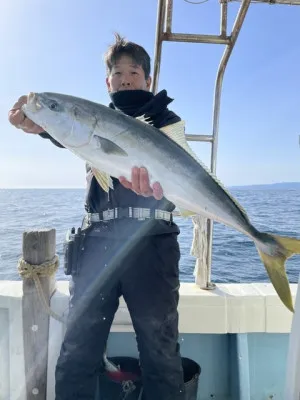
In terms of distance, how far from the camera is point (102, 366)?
10.4ft

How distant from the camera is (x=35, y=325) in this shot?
3219 mm

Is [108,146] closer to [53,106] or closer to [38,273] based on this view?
[53,106]

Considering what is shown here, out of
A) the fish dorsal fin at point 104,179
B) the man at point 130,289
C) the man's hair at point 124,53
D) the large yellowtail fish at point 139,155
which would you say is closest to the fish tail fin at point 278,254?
the large yellowtail fish at point 139,155

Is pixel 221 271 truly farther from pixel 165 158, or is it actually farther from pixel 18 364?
pixel 165 158

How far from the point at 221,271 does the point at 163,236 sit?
24.0 ft

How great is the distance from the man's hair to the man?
434mm

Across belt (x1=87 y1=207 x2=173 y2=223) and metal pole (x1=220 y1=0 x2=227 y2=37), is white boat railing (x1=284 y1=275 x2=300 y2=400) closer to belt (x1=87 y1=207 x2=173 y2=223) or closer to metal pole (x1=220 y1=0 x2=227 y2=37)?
belt (x1=87 y1=207 x2=173 y2=223)

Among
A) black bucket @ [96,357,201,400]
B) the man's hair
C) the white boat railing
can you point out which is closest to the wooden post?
black bucket @ [96,357,201,400]

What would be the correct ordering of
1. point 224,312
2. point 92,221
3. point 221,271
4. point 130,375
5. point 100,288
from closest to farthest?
point 100,288 < point 92,221 < point 130,375 < point 224,312 < point 221,271

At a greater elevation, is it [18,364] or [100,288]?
[100,288]

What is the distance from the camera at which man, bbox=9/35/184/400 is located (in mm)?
2641

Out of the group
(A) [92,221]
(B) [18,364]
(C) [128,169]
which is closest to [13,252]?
(B) [18,364]

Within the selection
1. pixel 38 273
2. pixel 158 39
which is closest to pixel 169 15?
pixel 158 39

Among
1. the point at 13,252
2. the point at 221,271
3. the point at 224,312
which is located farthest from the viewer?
the point at 13,252
